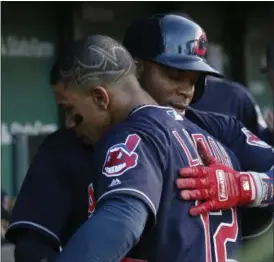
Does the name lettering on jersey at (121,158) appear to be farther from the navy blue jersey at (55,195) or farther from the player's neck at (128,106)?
the navy blue jersey at (55,195)

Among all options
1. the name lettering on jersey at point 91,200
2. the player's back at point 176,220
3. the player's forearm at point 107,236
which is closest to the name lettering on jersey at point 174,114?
the player's back at point 176,220

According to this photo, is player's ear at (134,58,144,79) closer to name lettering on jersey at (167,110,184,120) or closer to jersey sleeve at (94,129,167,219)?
name lettering on jersey at (167,110,184,120)

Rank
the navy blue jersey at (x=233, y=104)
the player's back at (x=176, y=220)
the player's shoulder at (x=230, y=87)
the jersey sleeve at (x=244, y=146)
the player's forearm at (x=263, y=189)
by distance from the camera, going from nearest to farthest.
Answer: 1. the player's back at (x=176, y=220)
2. the player's forearm at (x=263, y=189)
3. the jersey sleeve at (x=244, y=146)
4. the navy blue jersey at (x=233, y=104)
5. the player's shoulder at (x=230, y=87)

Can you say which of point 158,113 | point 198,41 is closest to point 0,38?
point 198,41

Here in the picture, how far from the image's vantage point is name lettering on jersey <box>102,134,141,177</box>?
2330 millimetres

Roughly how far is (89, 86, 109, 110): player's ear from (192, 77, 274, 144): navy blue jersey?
124cm

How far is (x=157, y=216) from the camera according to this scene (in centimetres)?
239

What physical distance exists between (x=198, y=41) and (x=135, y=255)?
2.48 feet

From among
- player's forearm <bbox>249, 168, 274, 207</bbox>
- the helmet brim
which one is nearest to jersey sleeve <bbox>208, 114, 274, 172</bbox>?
player's forearm <bbox>249, 168, 274, 207</bbox>

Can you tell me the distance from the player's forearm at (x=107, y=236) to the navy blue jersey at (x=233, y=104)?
1.56m

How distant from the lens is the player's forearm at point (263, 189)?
264cm

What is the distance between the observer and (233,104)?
3.87m

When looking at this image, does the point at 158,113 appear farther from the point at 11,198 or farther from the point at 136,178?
the point at 11,198

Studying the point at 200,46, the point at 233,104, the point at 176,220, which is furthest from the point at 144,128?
the point at 233,104
